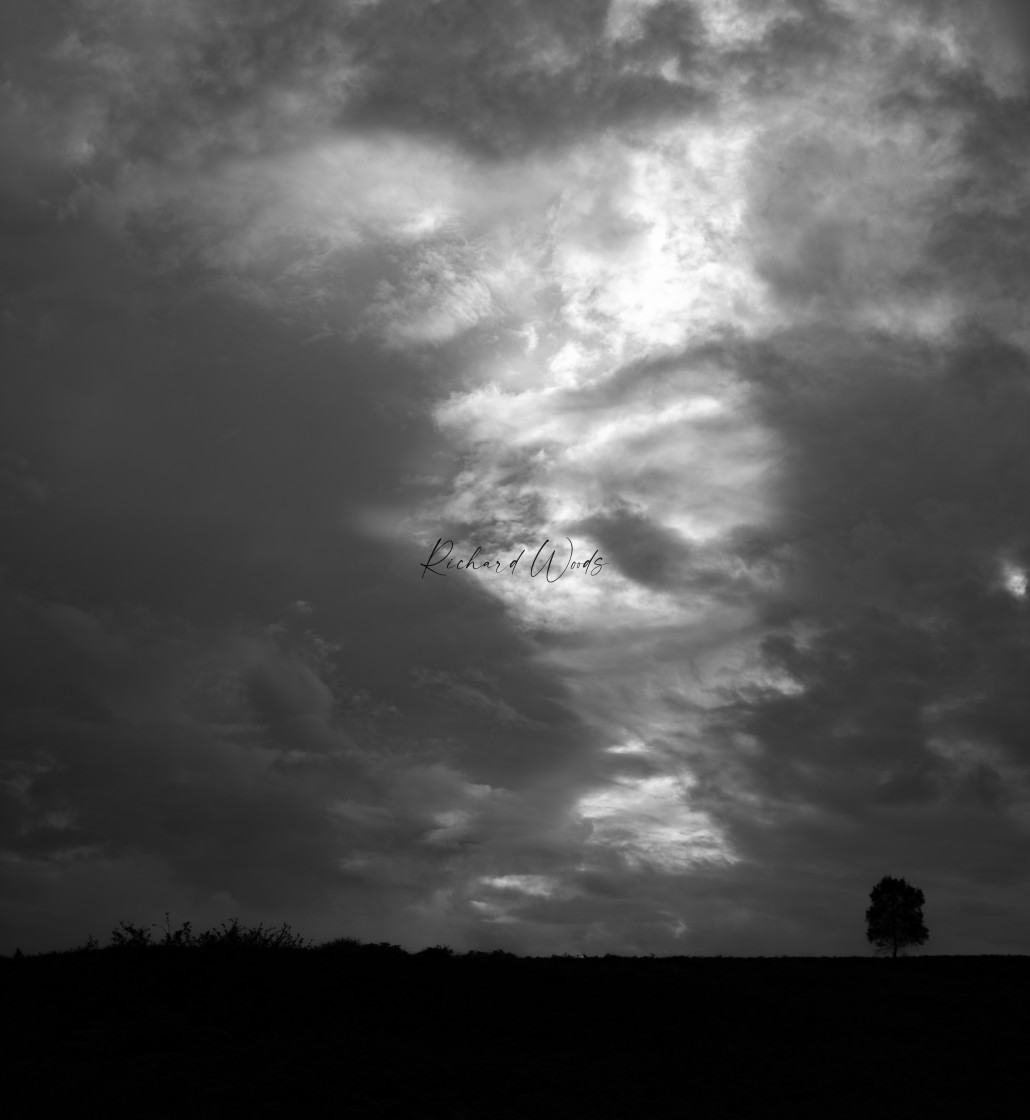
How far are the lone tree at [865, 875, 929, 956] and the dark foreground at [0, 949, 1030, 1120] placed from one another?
3378cm

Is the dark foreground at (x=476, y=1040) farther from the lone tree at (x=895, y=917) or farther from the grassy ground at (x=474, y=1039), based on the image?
the lone tree at (x=895, y=917)

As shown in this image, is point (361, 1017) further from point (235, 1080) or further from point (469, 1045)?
point (235, 1080)

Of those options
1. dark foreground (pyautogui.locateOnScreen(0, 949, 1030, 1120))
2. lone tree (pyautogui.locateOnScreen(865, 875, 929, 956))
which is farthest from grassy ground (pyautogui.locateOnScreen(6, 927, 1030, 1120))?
lone tree (pyautogui.locateOnScreen(865, 875, 929, 956))

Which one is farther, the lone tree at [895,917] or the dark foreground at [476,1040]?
the lone tree at [895,917]

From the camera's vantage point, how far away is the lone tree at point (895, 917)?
65.8 meters

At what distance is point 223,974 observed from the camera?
89.8 feet

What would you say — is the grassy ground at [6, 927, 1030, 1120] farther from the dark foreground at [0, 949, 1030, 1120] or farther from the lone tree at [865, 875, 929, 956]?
the lone tree at [865, 875, 929, 956]

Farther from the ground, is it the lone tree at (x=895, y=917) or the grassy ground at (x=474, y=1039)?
the lone tree at (x=895, y=917)

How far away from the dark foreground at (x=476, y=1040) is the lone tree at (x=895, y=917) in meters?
33.8

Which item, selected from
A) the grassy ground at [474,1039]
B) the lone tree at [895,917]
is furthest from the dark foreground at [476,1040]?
the lone tree at [895,917]

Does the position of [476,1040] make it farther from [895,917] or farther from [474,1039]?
[895,917]

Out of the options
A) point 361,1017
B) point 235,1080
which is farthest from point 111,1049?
point 361,1017

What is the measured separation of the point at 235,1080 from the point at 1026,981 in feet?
99.4

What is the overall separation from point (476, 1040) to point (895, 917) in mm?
49598
